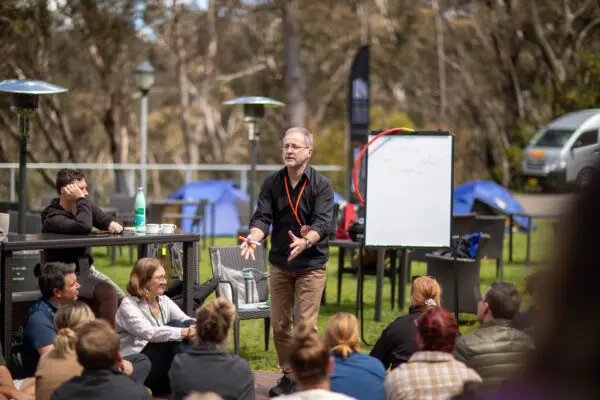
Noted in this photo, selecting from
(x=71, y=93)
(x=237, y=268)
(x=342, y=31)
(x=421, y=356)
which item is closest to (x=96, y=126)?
(x=71, y=93)

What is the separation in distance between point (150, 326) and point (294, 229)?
1.07 metres

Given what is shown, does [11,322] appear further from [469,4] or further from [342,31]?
[469,4]

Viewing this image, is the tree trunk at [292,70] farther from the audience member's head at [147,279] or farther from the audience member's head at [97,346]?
the audience member's head at [97,346]

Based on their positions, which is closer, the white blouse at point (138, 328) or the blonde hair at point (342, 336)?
the blonde hair at point (342, 336)

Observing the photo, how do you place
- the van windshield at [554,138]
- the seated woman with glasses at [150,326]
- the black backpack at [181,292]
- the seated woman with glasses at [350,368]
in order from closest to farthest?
the seated woman with glasses at [350,368] < the seated woman with glasses at [150,326] < the black backpack at [181,292] < the van windshield at [554,138]

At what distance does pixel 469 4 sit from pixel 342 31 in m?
6.67

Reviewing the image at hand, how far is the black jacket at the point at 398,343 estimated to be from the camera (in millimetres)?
4941

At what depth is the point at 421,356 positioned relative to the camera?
3.80 metres

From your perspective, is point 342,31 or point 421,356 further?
point 342,31

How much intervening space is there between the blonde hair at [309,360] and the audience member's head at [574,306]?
2998mm

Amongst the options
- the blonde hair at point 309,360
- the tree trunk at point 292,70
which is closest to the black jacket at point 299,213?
the blonde hair at point 309,360

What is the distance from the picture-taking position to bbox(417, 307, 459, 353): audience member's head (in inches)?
150

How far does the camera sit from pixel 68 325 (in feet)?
15.1

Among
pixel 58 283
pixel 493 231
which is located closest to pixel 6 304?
pixel 58 283
